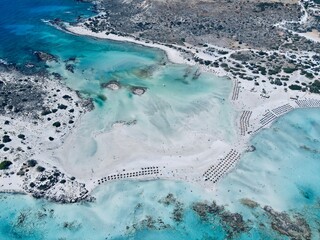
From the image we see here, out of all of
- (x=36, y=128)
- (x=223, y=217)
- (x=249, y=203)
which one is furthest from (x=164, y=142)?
(x=36, y=128)

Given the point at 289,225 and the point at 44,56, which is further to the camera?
the point at 44,56

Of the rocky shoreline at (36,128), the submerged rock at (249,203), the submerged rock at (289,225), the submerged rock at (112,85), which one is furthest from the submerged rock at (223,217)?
the submerged rock at (112,85)

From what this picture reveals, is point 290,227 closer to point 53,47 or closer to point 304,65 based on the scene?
point 304,65

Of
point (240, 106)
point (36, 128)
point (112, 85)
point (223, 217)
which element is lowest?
point (223, 217)

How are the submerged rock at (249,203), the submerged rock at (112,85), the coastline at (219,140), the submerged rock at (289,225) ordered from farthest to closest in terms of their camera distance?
the submerged rock at (112,85)
the coastline at (219,140)
the submerged rock at (249,203)
the submerged rock at (289,225)

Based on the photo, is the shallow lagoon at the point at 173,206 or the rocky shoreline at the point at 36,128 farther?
the rocky shoreline at the point at 36,128

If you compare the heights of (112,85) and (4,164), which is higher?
(112,85)

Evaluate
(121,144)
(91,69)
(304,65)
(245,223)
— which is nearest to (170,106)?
(121,144)

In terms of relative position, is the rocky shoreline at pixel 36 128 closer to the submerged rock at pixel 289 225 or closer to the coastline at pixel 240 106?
the coastline at pixel 240 106

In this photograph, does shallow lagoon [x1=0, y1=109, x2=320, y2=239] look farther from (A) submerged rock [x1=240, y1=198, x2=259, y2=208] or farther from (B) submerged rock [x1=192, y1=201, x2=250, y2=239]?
(A) submerged rock [x1=240, y1=198, x2=259, y2=208]

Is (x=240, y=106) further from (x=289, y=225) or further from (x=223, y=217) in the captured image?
(x=289, y=225)
